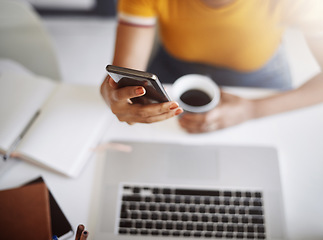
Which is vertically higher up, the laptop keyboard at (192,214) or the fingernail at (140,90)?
the fingernail at (140,90)

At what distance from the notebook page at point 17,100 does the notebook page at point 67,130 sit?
19 millimetres

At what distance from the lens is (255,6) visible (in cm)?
65

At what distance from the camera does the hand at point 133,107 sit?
416 mm

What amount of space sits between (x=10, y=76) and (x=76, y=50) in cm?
79

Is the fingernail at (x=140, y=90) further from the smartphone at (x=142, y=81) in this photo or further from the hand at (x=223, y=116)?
the hand at (x=223, y=116)

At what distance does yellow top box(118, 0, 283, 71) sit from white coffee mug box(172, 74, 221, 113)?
0.53 feet

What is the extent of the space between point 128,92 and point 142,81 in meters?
0.04

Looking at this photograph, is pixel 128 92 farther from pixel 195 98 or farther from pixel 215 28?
pixel 215 28

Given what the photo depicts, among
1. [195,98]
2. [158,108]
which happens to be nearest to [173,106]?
[158,108]

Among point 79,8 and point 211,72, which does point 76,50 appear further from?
point 211,72

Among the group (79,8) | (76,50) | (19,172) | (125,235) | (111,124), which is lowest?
(125,235)

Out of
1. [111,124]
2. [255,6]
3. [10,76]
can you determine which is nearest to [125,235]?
[111,124]

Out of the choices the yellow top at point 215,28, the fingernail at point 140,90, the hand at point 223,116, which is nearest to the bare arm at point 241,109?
the hand at point 223,116

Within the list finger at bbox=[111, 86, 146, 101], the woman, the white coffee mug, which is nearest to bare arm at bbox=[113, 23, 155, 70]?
the woman
